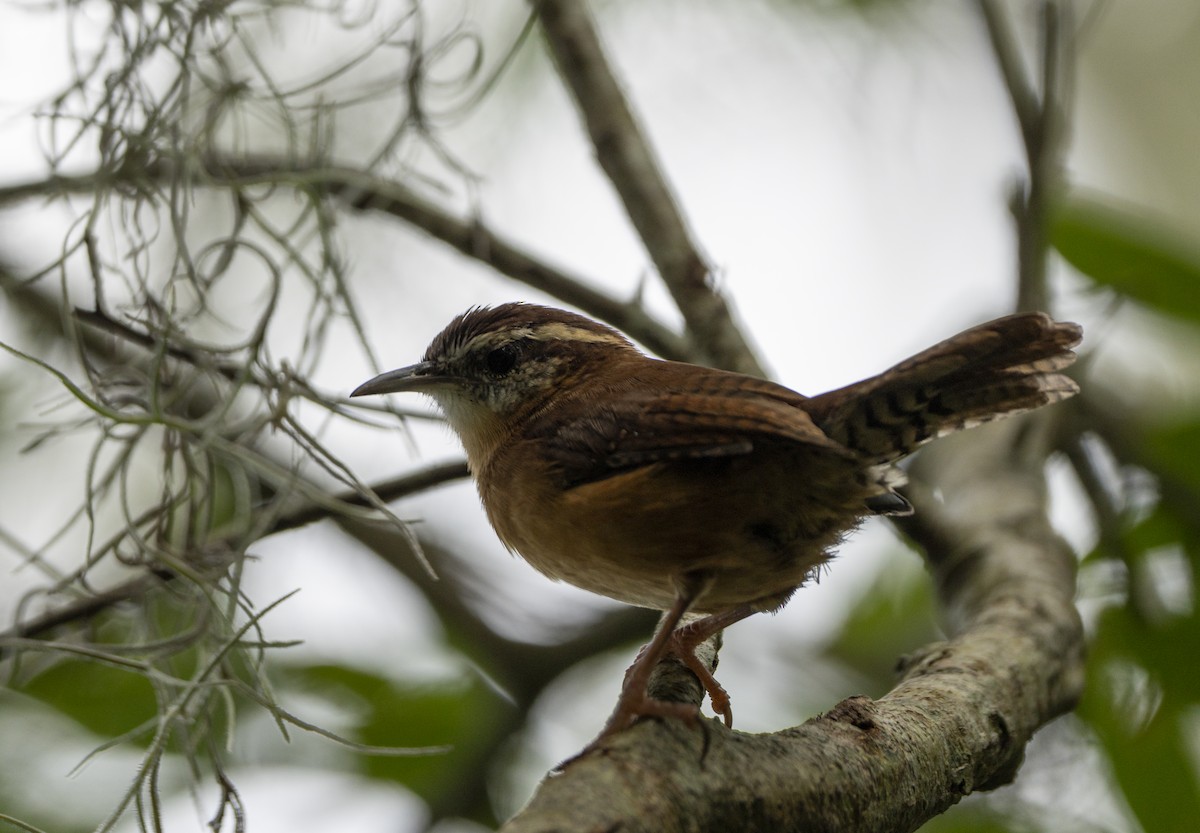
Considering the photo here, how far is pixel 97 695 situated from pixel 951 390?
2.55 metres

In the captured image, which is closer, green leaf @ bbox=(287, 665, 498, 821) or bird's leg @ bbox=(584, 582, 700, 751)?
bird's leg @ bbox=(584, 582, 700, 751)

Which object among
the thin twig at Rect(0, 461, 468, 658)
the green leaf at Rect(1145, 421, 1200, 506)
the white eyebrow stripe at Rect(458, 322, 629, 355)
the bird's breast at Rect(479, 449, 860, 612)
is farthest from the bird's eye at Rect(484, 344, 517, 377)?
the green leaf at Rect(1145, 421, 1200, 506)

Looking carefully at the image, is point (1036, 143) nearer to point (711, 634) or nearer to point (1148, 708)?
point (1148, 708)

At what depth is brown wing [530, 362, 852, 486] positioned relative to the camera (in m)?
2.49

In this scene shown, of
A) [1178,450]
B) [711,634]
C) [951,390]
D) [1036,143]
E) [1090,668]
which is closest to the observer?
[951,390]

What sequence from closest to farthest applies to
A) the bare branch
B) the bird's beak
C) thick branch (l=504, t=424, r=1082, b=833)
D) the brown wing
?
thick branch (l=504, t=424, r=1082, b=833) < the brown wing < the bird's beak < the bare branch

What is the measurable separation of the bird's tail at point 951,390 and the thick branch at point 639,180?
24.4 inches

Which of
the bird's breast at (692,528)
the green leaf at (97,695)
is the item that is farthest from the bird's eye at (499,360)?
the green leaf at (97,695)

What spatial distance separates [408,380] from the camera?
10.7 ft

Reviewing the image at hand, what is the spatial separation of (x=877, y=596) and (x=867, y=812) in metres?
2.82

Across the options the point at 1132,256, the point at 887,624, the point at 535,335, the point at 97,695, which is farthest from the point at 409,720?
the point at 1132,256

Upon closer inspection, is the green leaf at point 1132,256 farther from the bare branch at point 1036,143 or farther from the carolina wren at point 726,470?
the carolina wren at point 726,470

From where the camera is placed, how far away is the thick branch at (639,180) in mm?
3289

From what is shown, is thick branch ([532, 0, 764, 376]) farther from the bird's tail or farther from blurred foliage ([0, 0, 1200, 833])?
the bird's tail
